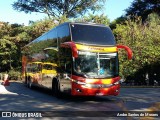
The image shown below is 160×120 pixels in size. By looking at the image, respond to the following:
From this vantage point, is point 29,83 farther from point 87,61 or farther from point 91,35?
point 87,61

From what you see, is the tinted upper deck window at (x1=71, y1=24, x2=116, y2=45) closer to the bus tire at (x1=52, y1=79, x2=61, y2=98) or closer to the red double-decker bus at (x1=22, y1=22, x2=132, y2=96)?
the red double-decker bus at (x1=22, y1=22, x2=132, y2=96)

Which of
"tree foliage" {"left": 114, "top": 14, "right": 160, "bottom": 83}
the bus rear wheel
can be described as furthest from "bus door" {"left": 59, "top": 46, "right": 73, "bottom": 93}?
"tree foliage" {"left": 114, "top": 14, "right": 160, "bottom": 83}

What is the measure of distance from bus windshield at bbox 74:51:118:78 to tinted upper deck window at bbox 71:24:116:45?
1.88ft

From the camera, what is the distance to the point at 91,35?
55.7 feet

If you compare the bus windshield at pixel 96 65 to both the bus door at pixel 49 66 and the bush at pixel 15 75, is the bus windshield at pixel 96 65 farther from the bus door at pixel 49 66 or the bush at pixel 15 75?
the bush at pixel 15 75

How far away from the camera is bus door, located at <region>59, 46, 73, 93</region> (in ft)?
54.6

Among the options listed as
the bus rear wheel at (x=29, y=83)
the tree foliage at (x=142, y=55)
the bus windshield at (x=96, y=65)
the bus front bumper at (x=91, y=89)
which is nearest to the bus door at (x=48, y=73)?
the bus windshield at (x=96, y=65)

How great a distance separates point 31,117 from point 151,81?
20731 mm

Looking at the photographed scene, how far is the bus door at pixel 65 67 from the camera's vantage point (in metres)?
16.7

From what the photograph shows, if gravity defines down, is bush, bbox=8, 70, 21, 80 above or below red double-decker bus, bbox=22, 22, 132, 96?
below

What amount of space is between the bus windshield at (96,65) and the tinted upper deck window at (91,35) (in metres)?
0.57

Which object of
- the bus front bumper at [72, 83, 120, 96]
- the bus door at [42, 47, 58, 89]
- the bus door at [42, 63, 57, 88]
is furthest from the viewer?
the bus door at [42, 63, 57, 88]

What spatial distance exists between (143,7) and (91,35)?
144ft

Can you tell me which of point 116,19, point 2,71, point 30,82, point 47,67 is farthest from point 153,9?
point 47,67
